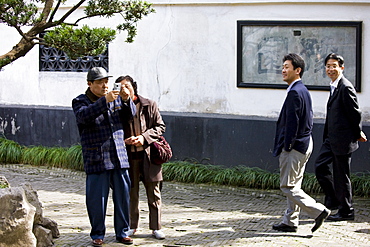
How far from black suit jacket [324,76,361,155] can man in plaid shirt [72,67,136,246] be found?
251cm

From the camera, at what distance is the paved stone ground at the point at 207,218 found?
23.0 ft

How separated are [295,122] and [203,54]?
13.5 ft

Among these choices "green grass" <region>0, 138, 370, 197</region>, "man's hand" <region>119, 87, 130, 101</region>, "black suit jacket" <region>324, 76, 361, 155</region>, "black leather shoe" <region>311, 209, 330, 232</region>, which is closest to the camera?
"man's hand" <region>119, 87, 130, 101</region>

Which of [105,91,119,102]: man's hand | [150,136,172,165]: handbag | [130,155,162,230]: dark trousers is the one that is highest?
[105,91,119,102]: man's hand

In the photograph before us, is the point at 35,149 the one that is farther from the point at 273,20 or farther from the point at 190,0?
the point at 273,20

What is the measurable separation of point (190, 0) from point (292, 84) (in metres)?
4.19

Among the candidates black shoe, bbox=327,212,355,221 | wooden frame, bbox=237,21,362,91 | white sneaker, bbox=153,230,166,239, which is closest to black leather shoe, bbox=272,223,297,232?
black shoe, bbox=327,212,355,221

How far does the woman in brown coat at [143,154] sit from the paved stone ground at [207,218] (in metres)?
0.27

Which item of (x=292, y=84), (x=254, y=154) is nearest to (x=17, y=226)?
(x=292, y=84)

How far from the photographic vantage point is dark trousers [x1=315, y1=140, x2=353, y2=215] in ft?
25.8

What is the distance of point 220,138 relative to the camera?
10547mm

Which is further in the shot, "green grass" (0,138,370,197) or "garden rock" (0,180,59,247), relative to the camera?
"green grass" (0,138,370,197)

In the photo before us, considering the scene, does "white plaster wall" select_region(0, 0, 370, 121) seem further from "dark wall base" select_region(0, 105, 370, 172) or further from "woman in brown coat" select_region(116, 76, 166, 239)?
"woman in brown coat" select_region(116, 76, 166, 239)

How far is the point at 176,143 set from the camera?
431 inches
